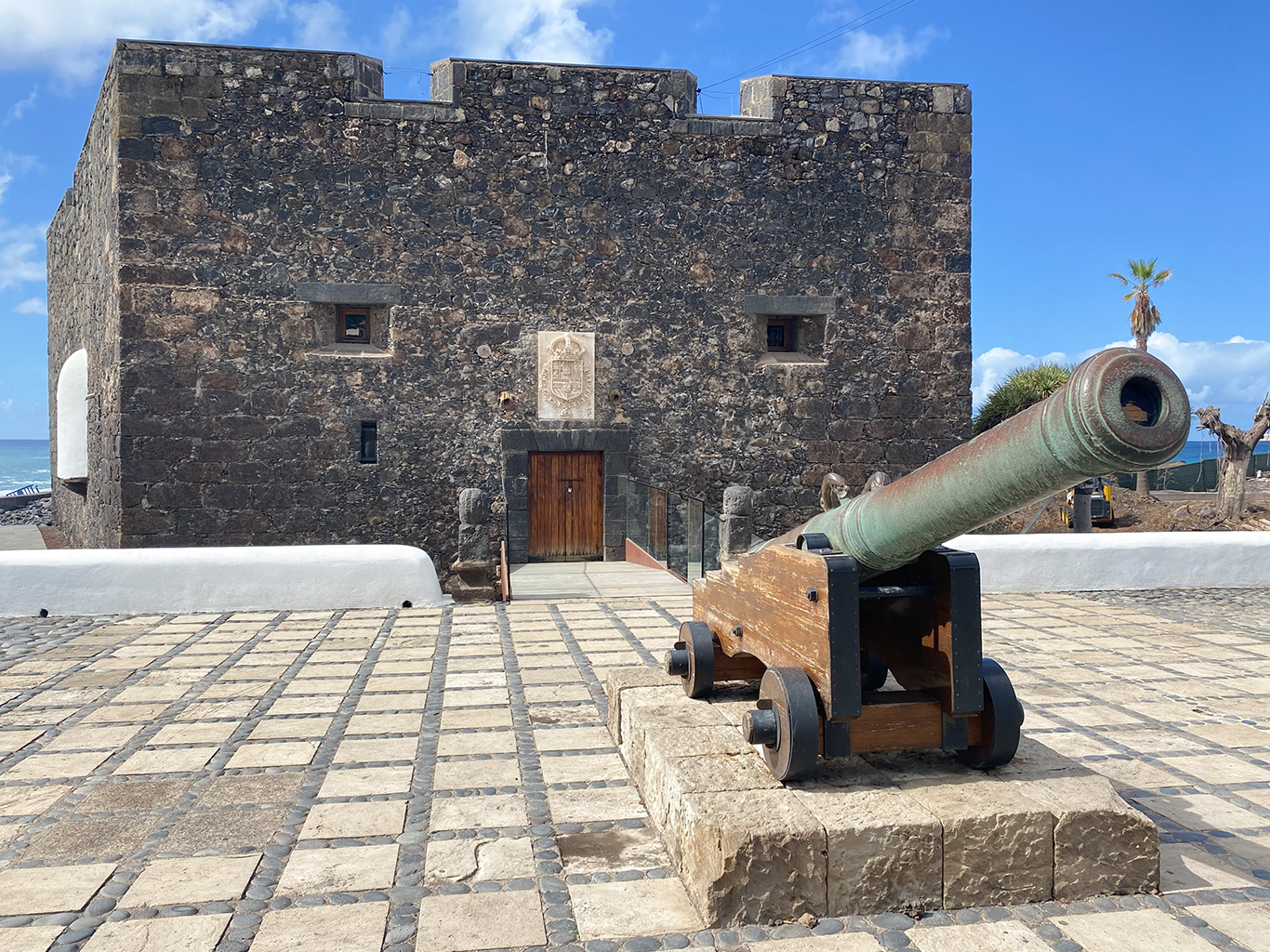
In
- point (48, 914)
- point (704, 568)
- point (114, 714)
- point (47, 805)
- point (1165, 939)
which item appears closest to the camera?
point (1165, 939)

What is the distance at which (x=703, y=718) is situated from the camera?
12.3 ft

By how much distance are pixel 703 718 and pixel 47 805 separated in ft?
8.21

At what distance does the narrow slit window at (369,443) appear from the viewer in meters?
10.9

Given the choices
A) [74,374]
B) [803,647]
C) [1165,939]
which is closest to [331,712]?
[803,647]

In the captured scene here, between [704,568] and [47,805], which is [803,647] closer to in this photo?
[47,805]

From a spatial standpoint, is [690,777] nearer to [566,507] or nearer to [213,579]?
[213,579]

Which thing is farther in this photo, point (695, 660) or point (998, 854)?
point (695, 660)

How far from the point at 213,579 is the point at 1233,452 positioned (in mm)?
19883

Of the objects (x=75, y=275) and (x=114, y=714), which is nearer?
(x=114, y=714)

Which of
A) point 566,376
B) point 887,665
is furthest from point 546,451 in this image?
point 887,665

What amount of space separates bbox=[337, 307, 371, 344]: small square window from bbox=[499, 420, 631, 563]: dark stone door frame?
1934 mm

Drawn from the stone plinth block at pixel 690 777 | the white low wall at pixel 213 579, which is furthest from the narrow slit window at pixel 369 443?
the stone plinth block at pixel 690 777

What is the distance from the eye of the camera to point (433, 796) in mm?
3729

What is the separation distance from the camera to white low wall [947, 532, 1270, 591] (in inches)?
350
